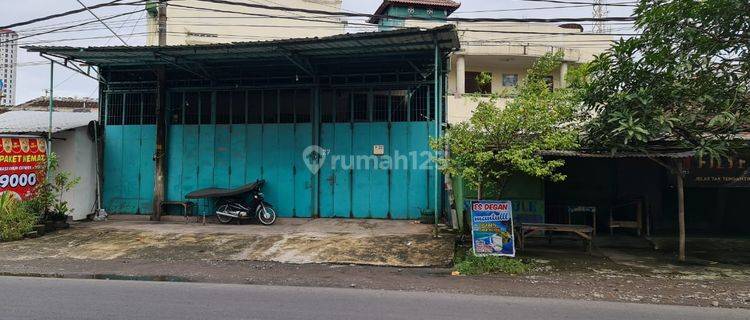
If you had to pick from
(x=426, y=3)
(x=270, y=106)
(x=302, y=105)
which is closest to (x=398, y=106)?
(x=302, y=105)

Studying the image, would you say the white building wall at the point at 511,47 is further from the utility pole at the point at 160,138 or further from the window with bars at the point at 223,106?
the utility pole at the point at 160,138

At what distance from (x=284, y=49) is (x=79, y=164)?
22.2ft

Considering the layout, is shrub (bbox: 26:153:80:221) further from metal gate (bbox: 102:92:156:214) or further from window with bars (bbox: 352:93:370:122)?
window with bars (bbox: 352:93:370:122)

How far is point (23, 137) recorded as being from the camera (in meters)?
11.2

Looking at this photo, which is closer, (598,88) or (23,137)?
(598,88)

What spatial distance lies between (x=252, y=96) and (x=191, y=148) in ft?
7.38

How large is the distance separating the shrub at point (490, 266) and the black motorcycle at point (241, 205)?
5.64 metres

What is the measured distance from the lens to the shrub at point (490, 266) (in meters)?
7.79

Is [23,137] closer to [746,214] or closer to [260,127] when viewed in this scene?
[260,127]

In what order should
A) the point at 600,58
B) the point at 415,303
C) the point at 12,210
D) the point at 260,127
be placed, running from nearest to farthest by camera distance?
the point at 415,303 → the point at 600,58 → the point at 12,210 → the point at 260,127

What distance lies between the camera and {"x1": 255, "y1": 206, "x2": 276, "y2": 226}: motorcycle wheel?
1197 cm

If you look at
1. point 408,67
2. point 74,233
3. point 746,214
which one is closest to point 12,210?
point 74,233

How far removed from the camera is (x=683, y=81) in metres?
8.11

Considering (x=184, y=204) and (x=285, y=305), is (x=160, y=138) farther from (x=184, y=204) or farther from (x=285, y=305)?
(x=285, y=305)
